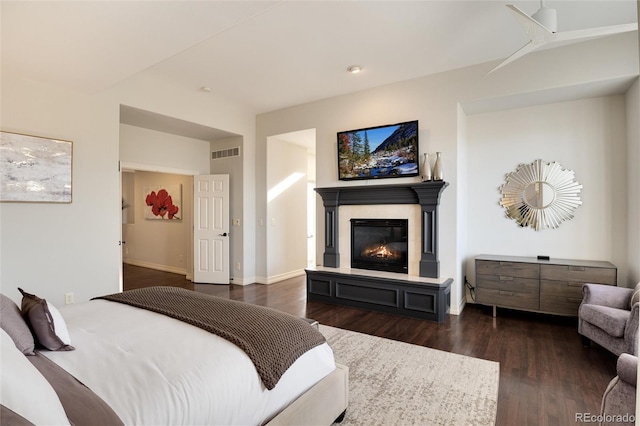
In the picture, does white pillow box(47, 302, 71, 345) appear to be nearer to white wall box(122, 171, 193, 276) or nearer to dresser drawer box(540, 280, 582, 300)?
dresser drawer box(540, 280, 582, 300)

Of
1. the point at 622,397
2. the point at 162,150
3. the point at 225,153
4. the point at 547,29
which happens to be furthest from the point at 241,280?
the point at 547,29

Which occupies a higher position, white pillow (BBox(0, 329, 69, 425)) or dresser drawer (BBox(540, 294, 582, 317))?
white pillow (BBox(0, 329, 69, 425))

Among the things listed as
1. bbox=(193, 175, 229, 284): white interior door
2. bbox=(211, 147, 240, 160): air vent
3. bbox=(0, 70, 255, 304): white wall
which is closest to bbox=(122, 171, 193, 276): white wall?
bbox=(193, 175, 229, 284): white interior door

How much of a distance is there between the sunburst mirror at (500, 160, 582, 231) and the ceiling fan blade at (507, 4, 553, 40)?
2141 mm

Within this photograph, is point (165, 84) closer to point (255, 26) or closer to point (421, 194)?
point (255, 26)

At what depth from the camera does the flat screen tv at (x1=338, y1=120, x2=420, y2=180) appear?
14.3 feet

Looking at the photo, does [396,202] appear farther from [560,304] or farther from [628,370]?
[628,370]

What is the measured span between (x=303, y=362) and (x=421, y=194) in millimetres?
2962

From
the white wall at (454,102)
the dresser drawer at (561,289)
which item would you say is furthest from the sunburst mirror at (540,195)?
the dresser drawer at (561,289)

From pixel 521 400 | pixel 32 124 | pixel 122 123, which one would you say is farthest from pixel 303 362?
pixel 122 123

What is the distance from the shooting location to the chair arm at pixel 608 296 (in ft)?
9.82

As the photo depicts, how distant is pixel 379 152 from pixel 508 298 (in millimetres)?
2413

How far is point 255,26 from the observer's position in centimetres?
317

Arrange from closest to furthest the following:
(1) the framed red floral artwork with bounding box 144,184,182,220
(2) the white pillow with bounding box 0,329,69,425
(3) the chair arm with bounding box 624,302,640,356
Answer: (2) the white pillow with bounding box 0,329,69,425
(3) the chair arm with bounding box 624,302,640,356
(1) the framed red floral artwork with bounding box 144,184,182,220
